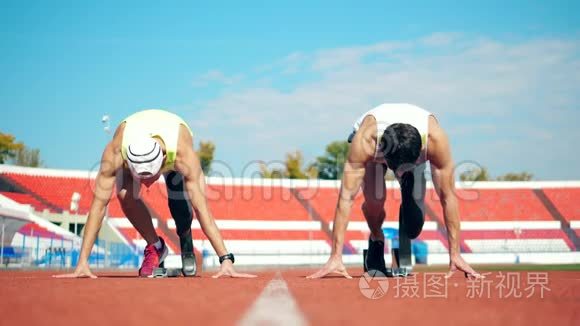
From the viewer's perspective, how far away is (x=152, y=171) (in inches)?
291

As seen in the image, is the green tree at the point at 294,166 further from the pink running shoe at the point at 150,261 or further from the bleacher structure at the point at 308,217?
the pink running shoe at the point at 150,261

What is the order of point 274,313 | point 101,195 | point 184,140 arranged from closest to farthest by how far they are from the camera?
point 274,313 < point 101,195 < point 184,140

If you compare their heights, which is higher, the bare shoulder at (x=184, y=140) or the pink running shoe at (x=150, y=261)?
the bare shoulder at (x=184, y=140)

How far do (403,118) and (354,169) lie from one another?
71cm

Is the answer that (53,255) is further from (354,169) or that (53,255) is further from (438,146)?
(438,146)

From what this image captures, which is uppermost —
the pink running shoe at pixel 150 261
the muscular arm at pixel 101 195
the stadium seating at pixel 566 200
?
the muscular arm at pixel 101 195

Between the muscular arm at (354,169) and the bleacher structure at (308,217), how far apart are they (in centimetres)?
3131

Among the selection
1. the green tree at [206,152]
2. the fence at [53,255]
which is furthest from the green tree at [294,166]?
the fence at [53,255]

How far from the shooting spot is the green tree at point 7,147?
74312 mm

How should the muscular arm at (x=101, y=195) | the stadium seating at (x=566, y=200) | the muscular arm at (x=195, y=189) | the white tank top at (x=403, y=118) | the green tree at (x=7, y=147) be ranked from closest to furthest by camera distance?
the white tank top at (x=403, y=118), the muscular arm at (x=101, y=195), the muscular arm at (x=195, y=189), the stadium seating at (x=566, y=200), the green tree at (x=7, y=147)

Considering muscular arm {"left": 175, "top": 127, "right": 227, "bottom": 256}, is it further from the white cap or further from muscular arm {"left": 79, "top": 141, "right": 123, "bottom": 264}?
muscular arm {"left": 79, "top": 141, "right": 123, "bottom": 264}

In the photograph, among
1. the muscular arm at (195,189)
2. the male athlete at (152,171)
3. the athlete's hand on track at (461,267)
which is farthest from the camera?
the muscular arm at (195,189)

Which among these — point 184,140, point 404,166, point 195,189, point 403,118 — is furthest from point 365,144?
point 184,140

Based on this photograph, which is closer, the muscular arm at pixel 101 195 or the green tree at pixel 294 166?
the muscular arm at pixel 101 195
